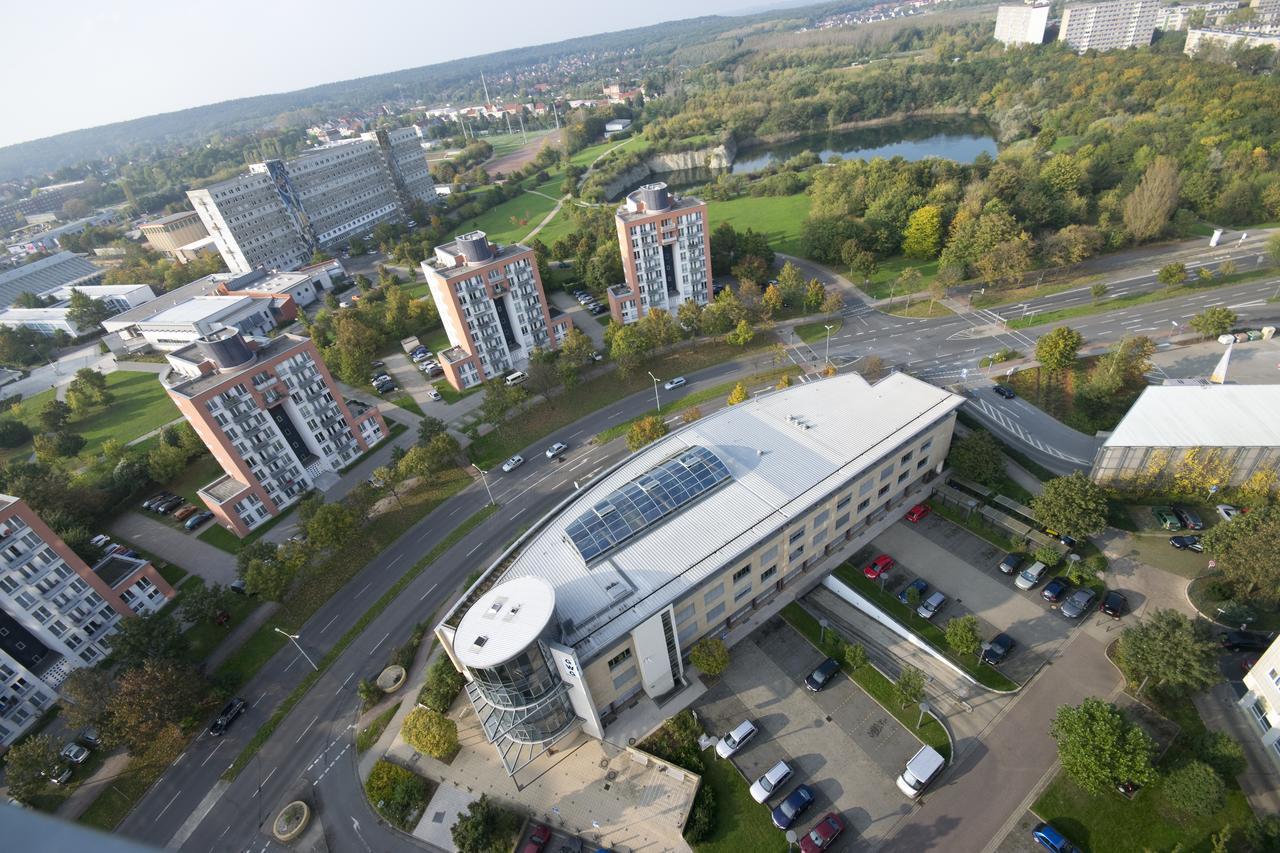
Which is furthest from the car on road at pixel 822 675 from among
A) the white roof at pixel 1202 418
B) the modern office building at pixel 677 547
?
the white roof at pixel 1202 418

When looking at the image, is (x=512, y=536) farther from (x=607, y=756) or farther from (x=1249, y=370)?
(x=1249, y=370)

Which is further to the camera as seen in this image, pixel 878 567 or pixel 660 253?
pixel 660 253

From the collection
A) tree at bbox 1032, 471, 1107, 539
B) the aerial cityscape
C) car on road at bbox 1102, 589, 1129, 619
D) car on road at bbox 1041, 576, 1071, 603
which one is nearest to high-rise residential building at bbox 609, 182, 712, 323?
the aerial cityscape

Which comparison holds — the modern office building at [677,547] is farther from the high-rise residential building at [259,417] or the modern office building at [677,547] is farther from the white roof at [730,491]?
the high-rise residential building at [259,417]

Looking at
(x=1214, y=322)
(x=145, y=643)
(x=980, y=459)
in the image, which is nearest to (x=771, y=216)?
(x=1214, y=322)

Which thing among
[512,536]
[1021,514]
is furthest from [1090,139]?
[512,536]

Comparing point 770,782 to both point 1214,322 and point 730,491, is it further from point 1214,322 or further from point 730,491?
point 1214,322
